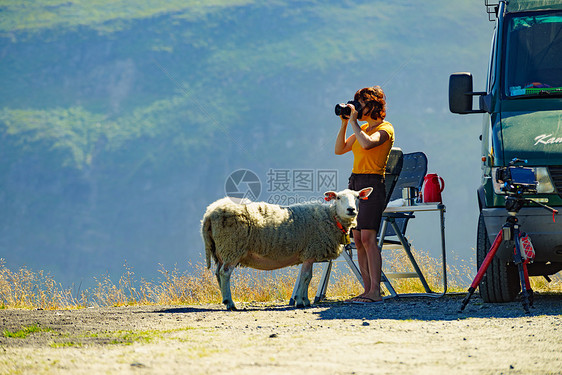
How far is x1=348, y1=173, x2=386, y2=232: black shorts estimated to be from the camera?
8266 mm

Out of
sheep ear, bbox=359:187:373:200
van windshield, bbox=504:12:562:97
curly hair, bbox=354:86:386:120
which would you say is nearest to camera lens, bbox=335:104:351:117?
curly hair, bbox=354:86:386:120

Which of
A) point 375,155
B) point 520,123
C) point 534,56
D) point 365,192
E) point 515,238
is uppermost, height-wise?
point 534,56

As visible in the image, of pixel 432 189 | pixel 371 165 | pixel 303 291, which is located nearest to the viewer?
pixel 371 165

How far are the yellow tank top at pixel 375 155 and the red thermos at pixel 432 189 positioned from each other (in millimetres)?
1661

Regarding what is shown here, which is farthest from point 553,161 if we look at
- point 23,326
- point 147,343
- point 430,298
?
point 23,326

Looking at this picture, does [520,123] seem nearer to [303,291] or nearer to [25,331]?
[303,291]

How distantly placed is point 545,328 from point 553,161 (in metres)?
1.97

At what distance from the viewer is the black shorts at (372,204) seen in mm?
8266

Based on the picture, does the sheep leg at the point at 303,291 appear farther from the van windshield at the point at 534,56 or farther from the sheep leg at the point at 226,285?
the van windshield at the point at 534,56

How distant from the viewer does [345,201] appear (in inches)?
338

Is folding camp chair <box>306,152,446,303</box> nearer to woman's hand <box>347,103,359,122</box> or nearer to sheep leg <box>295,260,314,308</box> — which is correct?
sheep leg <box>295,260,314,308</box>

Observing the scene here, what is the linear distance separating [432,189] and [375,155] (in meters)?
1.89

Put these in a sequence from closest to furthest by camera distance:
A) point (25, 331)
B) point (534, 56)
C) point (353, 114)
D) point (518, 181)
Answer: point (25, 331) < point (518, 181) < point (534, 56) < point (353, 114)

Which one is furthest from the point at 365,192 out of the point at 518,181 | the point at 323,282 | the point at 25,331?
the point at 25,331
